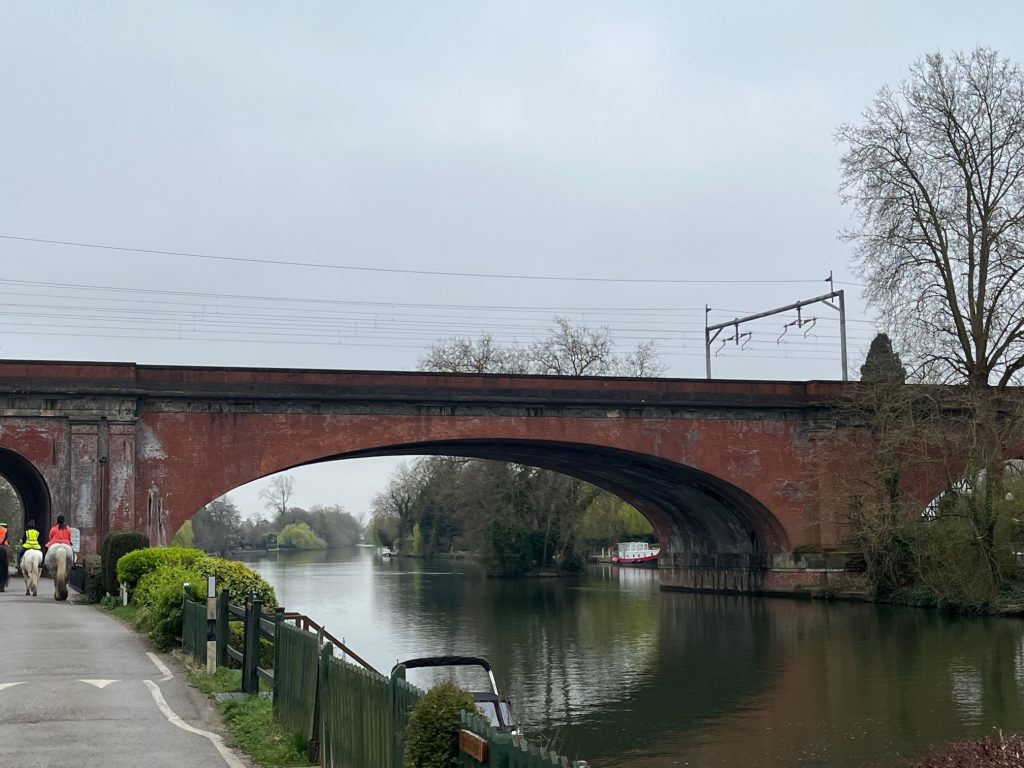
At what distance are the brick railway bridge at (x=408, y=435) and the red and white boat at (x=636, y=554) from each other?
2388 centimetres

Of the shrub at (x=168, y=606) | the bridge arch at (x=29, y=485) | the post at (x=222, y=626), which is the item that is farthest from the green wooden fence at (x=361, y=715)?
the bridge arch at (x=29, y=485)

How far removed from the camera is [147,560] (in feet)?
68.0

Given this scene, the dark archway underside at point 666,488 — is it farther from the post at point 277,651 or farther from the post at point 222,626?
the post at point 277,651

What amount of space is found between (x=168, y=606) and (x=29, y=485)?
910 inches

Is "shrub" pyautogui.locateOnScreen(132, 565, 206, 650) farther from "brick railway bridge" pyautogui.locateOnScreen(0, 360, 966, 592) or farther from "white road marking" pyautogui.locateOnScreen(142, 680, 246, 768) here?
"brick railway bridge" pyautogui.locateOnScreen(0, 360, 966, 592)

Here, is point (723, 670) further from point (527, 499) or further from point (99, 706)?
point (527, 499)

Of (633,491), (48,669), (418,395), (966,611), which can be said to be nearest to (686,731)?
(48,669)

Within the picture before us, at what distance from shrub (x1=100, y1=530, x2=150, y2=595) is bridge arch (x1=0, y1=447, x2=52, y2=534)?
725cm

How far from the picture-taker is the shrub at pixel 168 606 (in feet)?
49.4

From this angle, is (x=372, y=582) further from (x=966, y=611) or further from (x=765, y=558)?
(x=966, y=611)

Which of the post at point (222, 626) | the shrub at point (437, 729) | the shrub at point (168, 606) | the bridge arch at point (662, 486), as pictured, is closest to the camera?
the shrub at point (437, 729)

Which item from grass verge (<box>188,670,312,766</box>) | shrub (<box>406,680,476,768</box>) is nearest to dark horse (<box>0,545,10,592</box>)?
grass verge (<box>188,670,312,766</box>)

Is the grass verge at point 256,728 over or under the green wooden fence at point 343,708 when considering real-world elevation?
under

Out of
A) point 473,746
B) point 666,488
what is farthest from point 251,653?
point 666,488
